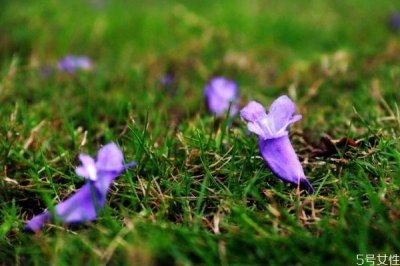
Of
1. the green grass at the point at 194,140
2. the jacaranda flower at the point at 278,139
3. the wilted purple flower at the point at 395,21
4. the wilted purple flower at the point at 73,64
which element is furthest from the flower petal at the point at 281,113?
the wilted purple flower at the point at 395,21

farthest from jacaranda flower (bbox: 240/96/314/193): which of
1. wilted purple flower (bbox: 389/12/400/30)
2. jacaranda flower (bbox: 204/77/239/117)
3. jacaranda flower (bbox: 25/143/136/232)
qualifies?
wilted purple flower (bbox: 389/12/400/30)

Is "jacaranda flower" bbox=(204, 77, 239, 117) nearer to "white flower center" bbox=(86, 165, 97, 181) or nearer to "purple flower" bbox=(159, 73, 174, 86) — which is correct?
"purple flower" bbox=(159, 73, 174, 86)

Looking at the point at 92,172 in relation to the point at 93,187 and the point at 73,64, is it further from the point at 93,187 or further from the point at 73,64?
the point at 73,64

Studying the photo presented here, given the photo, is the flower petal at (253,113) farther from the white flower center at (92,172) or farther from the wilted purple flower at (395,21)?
the wilted purple flower at (395,21)

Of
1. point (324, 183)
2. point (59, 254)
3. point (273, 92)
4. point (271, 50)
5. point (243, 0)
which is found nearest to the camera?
point (59, 254)

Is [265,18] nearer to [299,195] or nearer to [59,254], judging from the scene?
[299,195]

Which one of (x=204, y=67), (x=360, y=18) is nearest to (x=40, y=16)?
(x=204, y=67)

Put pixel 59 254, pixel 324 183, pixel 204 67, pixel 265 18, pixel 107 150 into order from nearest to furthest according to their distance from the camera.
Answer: pixel 59 254 → pixel 107 150 → pixel 324 183 → pixel 204 67 → pixel 265 18
